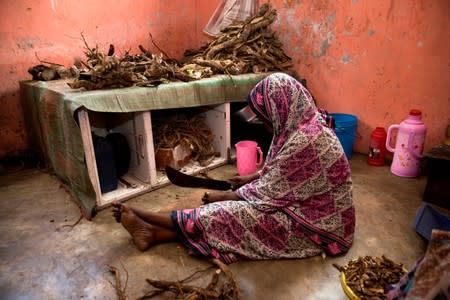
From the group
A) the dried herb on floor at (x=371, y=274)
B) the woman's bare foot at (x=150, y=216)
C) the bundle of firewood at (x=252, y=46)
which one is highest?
the bundle of firewood at (x=252, y=46)

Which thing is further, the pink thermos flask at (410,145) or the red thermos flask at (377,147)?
the red thermos flask at (377,147)

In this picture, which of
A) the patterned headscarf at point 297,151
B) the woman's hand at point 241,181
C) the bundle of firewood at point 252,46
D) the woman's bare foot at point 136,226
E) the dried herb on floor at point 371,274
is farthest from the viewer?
the bundle of firewood at point 252,46

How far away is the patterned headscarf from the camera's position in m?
1.53

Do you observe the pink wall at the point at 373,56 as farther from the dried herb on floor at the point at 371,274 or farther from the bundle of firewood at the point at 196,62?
the dried herb on floor at the point at 371,274

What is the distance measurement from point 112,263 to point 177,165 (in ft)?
4.19

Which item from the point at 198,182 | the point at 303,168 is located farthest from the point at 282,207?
the point at 198,182

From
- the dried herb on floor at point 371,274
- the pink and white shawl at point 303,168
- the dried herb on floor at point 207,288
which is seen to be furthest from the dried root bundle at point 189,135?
the dried herb on floor at point 371,274

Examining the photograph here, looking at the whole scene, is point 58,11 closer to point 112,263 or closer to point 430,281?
point 112,263

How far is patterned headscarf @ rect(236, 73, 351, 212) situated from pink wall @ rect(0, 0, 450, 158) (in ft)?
5.58

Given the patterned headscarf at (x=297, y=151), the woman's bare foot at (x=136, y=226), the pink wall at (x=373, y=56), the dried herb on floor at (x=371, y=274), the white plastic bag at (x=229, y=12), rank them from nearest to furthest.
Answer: the dried herb on floor at (x=371, y=274) → the patterned headscarf at (x=297, y=151) → the woman's bare foot at (x=136, y=226) → the pink wall at (x=373, y=56) → the white plastic bag at (x=229, y=12)

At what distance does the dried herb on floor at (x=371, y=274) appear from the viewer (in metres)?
1.41

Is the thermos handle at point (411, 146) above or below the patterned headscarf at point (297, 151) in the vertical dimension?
below

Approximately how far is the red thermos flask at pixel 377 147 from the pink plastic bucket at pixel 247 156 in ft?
3.78

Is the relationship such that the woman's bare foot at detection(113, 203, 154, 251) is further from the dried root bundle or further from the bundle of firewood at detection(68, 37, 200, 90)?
the dried root bundle
